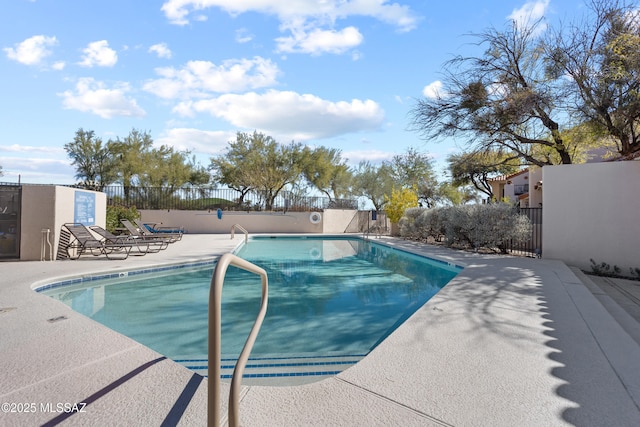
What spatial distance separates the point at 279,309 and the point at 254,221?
1653 cm

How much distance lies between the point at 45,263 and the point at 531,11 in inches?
613

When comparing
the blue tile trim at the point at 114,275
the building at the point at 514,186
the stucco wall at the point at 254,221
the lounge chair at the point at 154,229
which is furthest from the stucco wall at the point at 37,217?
the building at the point at 514,186

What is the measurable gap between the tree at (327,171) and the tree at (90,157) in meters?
13.9

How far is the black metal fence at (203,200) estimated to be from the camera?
20391mm

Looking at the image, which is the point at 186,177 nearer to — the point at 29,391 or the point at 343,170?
the point at 343,170

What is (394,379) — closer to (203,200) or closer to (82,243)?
(82,243)

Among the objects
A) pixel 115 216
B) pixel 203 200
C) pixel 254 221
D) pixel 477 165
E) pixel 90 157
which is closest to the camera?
pixel 115 216

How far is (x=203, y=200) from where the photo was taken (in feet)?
69.4

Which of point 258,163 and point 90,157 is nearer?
point 258,163

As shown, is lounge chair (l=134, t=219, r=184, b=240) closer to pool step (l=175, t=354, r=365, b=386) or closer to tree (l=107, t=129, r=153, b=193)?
tree (l=107, t=129, r=153, b=193)

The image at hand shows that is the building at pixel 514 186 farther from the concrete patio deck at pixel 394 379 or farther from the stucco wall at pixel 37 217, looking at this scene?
the stucco wall at pixel 37 217

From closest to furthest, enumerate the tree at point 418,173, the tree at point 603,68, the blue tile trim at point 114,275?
the blue tile trim at point 114,275, the tree at point 603,68, the tree at point 418,173

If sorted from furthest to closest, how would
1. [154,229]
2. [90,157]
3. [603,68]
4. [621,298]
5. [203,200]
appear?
[90,157] < [203,200] < [154,229] < [603,68] < [621,298]

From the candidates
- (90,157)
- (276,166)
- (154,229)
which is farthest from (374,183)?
(90,157)
